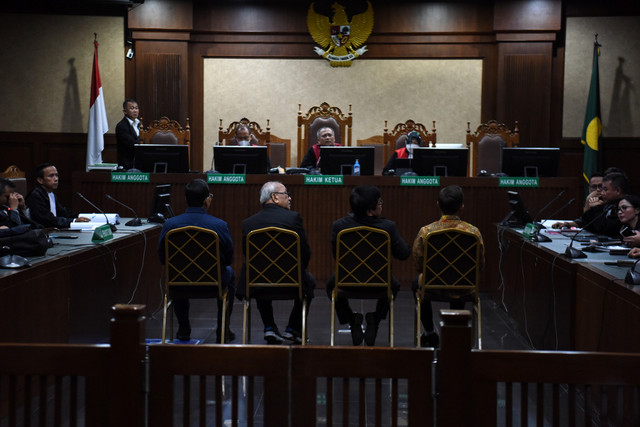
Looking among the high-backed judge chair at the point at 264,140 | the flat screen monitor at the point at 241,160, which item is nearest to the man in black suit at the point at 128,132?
the high-backed judge chair at the point at 264,140

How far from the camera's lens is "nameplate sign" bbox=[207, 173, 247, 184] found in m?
6.24

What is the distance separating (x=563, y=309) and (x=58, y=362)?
9.62 feet

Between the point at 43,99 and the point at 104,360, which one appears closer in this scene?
the point at 104,360

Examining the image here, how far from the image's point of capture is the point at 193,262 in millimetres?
3947

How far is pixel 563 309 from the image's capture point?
3832 millimetres

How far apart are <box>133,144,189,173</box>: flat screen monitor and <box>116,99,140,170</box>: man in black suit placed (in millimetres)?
1089

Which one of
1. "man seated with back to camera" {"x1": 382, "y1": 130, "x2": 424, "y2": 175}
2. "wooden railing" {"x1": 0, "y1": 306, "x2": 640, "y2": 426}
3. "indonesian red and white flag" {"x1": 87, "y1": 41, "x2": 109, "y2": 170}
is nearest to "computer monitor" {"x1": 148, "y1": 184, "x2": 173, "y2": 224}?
"man seated with back to camera" {"x1": 382, "y1": 130, "x2": 424, "y2": 175}

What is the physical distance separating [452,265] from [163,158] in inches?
134

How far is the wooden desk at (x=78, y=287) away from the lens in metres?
3.12

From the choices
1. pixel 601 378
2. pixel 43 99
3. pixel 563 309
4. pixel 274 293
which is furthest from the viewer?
pixel 43 99

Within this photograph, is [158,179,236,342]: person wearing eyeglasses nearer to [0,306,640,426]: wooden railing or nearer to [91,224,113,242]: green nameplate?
[91,224,113,242]: green nameplate

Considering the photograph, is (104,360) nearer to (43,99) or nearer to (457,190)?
(457,190)

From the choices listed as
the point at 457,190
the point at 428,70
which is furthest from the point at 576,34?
the point at 457,190

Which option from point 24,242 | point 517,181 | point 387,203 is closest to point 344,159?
point 387,203
